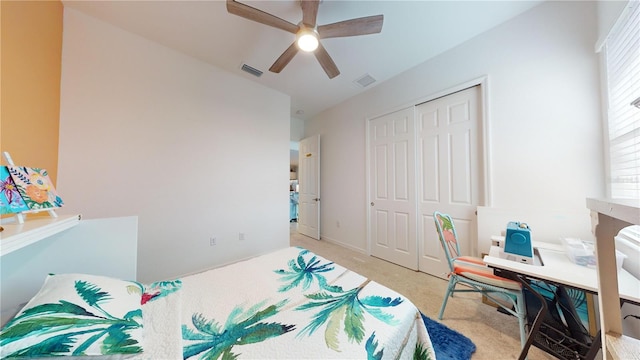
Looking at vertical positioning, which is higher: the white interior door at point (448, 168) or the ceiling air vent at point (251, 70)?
the ceiling air vent at point (251, 70)

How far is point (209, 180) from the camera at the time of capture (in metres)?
2.57

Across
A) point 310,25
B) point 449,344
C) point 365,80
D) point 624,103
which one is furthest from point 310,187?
point 624,103

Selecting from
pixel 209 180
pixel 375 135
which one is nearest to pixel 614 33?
pixel 375 135

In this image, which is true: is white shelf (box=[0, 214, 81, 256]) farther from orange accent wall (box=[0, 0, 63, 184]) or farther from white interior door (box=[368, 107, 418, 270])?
white interior door (box=[368, 107, 418, 270])

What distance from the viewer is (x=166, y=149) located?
2289 mm

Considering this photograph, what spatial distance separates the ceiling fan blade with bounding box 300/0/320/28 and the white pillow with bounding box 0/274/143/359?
2118 millimetres

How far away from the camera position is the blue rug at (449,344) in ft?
4.13

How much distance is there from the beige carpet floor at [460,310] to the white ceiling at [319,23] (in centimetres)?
274

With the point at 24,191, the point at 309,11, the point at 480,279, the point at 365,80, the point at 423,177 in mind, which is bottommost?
the point at 480,279

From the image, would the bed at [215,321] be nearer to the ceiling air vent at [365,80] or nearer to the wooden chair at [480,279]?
the wooden chair at [480,279]

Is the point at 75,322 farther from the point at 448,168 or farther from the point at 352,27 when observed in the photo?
the point at 448,168

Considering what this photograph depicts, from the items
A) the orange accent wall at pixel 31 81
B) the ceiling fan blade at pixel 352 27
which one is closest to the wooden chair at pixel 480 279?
the ceiling fan blade at pixel 352 27

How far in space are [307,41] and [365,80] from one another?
143cm

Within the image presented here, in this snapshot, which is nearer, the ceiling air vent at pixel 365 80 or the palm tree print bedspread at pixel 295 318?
the palm tree print bedspread at pixel 295 318
